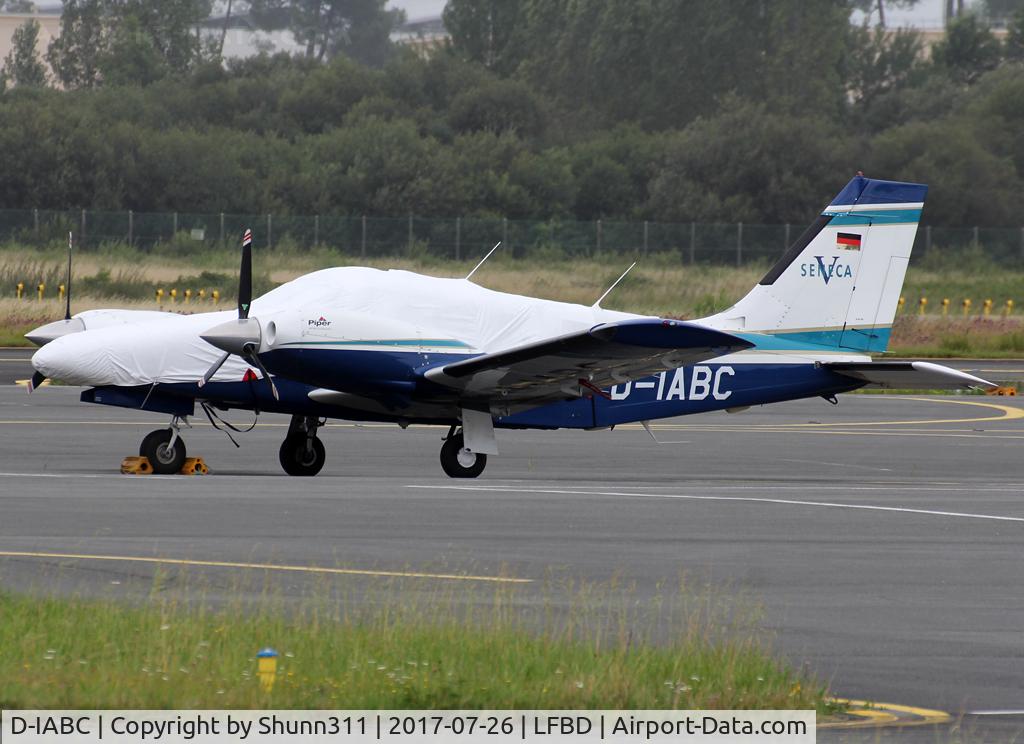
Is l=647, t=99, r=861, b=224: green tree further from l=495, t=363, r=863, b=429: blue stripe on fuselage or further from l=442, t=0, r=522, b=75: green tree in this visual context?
l=495, t=363, r=863, b=429: blue stripe on fuselage

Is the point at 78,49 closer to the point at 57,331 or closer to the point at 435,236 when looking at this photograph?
the point at 435,236

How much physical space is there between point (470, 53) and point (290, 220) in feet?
133

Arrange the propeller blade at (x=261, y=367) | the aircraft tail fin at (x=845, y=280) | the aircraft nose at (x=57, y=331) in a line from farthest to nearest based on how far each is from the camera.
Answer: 1. the aircraft tail fin at (x=845, y=280)
2. the aircraft nose at (x=57, y=331)
3. the propeller blade at (x=261, y=367)

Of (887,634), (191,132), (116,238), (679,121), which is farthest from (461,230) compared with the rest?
(887,634)

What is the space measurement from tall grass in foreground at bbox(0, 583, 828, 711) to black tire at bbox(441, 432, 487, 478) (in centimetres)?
873

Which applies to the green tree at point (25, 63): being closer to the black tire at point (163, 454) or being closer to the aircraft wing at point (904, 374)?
the black tire at point (163, 454)

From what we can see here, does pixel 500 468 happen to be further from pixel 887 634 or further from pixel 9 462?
pixel 887 634

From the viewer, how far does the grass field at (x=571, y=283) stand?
42719mm

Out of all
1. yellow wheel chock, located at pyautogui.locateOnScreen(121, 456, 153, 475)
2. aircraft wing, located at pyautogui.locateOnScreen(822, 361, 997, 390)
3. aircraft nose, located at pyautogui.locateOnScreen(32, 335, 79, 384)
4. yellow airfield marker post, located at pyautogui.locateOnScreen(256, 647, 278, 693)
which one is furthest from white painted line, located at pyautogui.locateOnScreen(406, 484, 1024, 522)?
yellow airfield marker post, located at pyautogui.locateOnScreen(256, 647, 278, 693)

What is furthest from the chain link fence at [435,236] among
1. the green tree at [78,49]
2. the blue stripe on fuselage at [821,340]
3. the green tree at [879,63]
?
the green tree at [78,49]

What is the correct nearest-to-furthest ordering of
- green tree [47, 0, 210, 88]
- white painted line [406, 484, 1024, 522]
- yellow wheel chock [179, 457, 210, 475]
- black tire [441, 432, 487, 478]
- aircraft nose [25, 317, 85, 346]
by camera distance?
white painted line [406, 484, 1024, 522], yellow wheel chock [179, 457, 210, 475], black tire [441, 432, 487, 478], aircraft nose [25, 317, 85, 346], green tree [47, 0, 210, 88]

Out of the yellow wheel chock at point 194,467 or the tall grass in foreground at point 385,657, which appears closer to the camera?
the tall grass in foreground at point 385,657

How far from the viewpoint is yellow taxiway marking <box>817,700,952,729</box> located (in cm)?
699

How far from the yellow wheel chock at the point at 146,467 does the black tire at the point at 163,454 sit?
52mm
